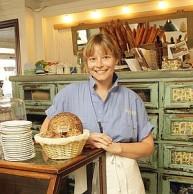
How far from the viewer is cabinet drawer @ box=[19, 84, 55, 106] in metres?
2.37

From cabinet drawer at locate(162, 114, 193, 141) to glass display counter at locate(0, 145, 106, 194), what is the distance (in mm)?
832

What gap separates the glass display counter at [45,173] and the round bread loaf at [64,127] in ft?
0.30

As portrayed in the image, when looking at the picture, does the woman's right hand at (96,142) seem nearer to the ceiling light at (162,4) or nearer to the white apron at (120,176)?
the white apron at (120,176)

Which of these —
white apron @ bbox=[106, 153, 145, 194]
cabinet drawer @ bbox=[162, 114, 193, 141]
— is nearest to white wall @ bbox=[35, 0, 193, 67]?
cabinet drawer @ bbox=[162, 114, 193, 141]

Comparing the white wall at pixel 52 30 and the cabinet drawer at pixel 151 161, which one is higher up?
the white wall at pixel 52 30

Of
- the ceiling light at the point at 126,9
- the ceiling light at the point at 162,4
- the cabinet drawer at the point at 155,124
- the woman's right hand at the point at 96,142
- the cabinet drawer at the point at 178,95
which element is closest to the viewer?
the woman's right hand at the point at 96,142

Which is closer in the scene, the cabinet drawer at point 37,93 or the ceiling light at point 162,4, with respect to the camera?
the cabinet drawer at point 37,93

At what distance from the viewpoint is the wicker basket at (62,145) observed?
1.03 meters

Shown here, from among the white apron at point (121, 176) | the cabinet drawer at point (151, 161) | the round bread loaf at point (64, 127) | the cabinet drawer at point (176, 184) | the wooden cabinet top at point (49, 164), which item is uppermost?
the round bread loaf at point (64, 127)

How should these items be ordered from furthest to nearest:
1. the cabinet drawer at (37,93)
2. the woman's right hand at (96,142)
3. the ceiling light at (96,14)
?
the ceiling light at (96,14) → the cabinet drawer at (37,93) → the woman's right hand at (96,142)

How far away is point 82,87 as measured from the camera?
60.9 inches

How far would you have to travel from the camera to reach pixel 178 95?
Answer: 1.92m

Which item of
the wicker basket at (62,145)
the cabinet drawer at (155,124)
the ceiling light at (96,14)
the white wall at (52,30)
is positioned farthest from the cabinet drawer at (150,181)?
the ceiling light at (96,14)

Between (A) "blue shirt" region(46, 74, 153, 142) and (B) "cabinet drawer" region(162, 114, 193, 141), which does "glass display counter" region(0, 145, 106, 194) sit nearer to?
(A) "blue shirt" region(46, 74, 153, 142)
